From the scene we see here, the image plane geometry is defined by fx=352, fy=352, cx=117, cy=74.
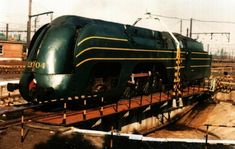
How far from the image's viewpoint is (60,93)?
12.6 meters

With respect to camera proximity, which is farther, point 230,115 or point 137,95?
point 230,115

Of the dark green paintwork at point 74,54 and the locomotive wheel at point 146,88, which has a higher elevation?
the dark green paintwork at point 74,54

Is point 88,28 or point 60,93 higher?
point 88,28

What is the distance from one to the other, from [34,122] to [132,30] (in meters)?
7.85

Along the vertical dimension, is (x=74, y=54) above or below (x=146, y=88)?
above

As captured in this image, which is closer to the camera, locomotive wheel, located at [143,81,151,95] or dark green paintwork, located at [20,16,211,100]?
dark green paintwork, located at [20,16,211,100]

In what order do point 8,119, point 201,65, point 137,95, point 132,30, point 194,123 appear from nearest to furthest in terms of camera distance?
point 8,119
point 132,30
point 137,95
point 194,123
point 201,65

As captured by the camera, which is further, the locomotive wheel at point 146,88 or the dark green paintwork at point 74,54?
the locomotive wheel at point 146,88

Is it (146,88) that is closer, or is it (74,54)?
(74,54)

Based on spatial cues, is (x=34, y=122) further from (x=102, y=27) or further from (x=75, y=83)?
(x=102, y=27)

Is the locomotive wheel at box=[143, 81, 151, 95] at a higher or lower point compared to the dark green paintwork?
lower

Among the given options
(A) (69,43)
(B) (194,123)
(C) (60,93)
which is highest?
(A) (69,43)

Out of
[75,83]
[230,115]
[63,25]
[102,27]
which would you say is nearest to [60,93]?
[75,83]

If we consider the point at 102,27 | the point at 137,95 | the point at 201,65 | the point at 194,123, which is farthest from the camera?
the point at 201,65
